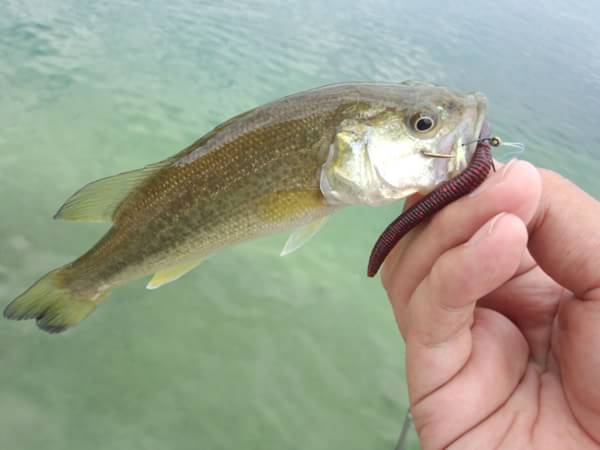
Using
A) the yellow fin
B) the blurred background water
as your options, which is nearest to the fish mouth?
the yellow fin

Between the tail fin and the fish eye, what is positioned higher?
the fish eye

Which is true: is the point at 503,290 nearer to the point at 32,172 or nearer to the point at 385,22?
the point at 32,172

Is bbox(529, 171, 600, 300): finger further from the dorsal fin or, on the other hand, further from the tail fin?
the tail fin

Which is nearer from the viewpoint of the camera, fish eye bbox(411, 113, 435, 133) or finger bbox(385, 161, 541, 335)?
finger bbox(385, 161, 541, 335)

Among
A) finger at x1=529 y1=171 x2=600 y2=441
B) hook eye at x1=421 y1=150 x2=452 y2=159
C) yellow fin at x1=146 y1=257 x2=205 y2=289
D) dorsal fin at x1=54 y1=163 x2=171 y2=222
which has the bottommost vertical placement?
yellow fin at x1=146 y1=257 x2=205 y2=289

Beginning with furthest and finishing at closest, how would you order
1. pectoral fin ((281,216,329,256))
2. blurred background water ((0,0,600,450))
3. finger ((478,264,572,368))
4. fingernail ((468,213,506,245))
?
blurred background water ((0,0,600,450))
pectoral fin ((281,216,329,256))
finger ((478,264,572,368))
fingernail ((468,213,506,245))

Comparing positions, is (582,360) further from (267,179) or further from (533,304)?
(267,179)
